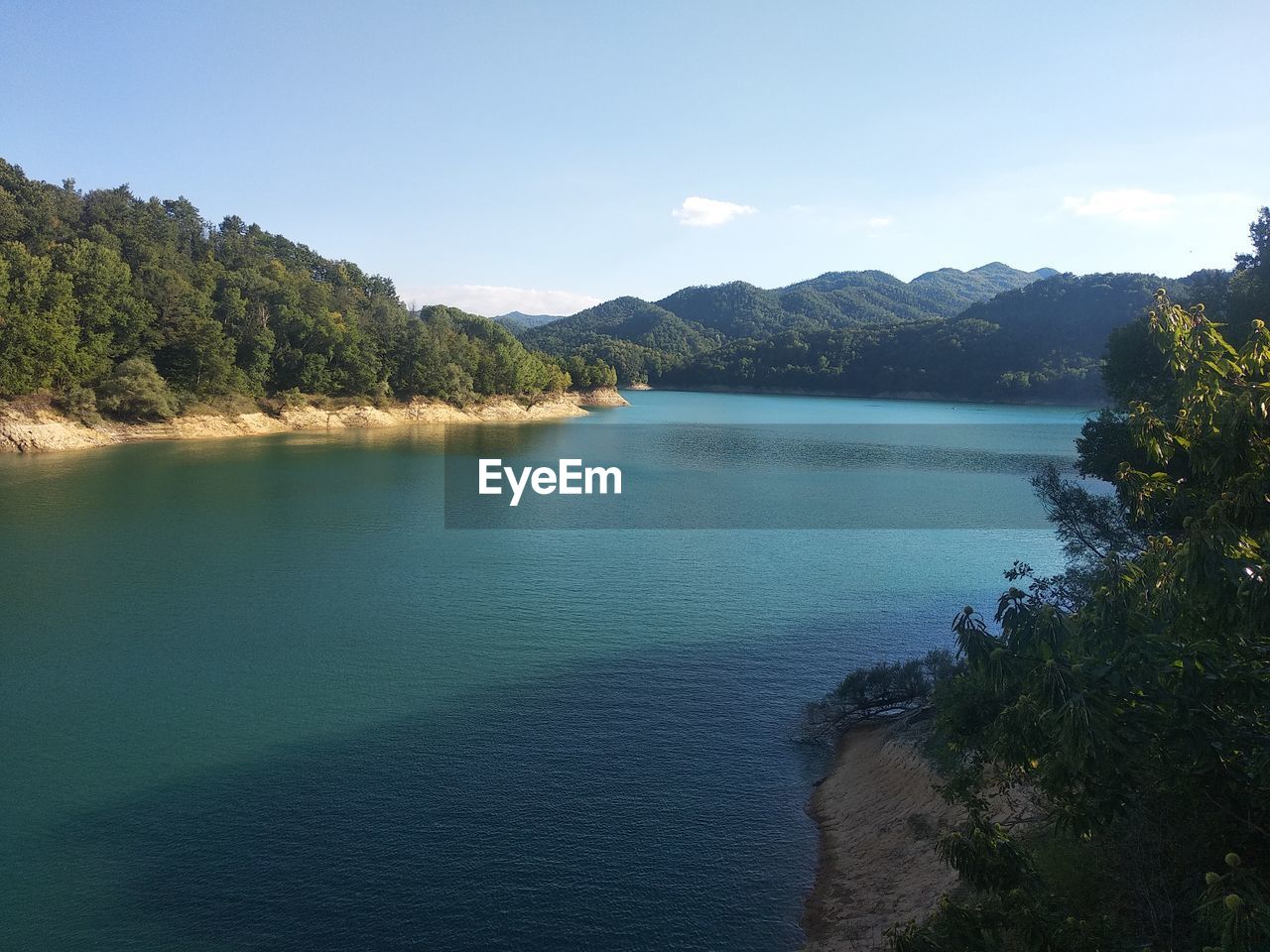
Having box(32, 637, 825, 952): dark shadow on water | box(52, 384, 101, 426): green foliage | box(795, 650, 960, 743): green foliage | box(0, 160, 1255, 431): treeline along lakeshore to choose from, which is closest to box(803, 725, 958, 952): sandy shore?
box(32, 637, 825, 952): dark shadow on water

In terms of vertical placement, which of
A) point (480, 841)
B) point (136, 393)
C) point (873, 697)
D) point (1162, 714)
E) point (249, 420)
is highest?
point (136, 393)

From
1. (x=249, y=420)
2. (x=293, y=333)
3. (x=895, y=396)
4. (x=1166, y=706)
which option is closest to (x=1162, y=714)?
(x=1166, y=706)

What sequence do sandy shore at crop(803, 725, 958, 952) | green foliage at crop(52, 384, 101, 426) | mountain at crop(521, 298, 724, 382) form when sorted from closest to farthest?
1. sandy shore at crop(803, 725, 958, 952)
2. green foliage at crop(52, 384, 101, 426)
3. mountain at crop(521, 298, 724, 382)

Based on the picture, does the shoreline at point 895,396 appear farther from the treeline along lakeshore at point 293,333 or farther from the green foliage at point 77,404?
the green foliage at point 77,404

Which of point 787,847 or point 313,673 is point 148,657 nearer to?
point 313,673

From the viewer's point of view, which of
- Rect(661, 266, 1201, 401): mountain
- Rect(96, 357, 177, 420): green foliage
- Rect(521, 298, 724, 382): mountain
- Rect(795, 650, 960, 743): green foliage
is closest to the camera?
Rect(795, 650, 960, 743): green foliage

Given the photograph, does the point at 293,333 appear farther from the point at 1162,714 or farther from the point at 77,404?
the point at 1162,714

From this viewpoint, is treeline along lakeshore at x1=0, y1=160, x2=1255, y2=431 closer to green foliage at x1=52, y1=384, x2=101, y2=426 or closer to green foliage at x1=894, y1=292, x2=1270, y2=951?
green foliage at x1=52, y1=384, x2=101, y2=426

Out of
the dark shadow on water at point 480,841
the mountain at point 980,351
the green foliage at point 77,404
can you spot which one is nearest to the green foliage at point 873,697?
the dark shadow on water at point 480,841
